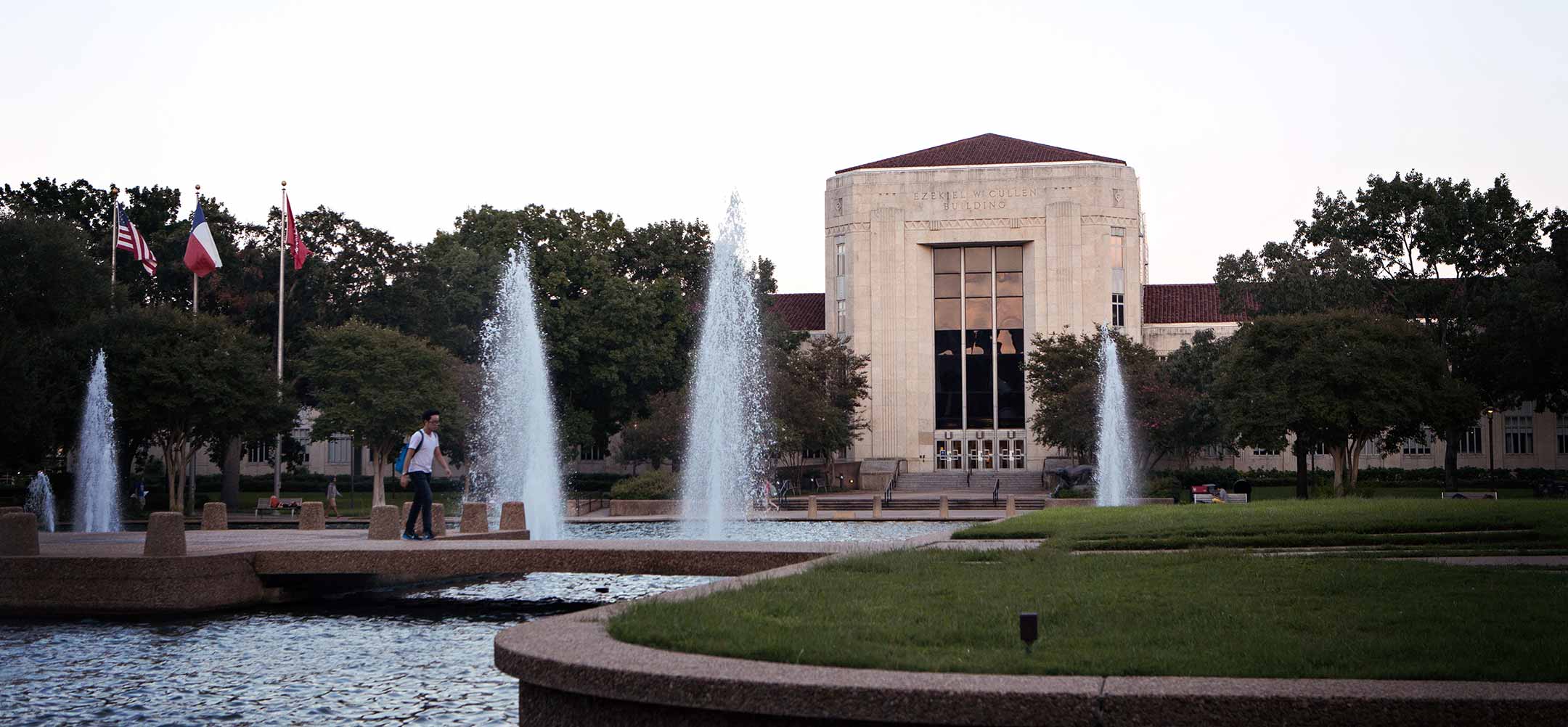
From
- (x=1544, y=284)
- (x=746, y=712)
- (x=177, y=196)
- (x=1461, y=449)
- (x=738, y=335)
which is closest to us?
(x=746, y=712)

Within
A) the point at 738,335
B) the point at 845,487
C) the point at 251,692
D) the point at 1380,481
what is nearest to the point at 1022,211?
the point at 845,487

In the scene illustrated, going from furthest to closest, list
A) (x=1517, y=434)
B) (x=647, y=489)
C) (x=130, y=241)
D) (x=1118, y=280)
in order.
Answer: (x=1517, y=434)
(x=1118, y=280)
(x=130, y=241)
(x=647, y=489)

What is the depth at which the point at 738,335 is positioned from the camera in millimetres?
42062

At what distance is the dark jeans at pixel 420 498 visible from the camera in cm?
2005

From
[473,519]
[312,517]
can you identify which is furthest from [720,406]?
[473,519]

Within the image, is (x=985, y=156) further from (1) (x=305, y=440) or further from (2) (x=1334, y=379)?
(1) (x=305, y=440)

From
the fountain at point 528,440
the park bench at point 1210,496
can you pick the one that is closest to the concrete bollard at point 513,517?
the fountain at point 528,440

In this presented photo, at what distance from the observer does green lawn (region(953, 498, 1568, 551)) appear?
61.0ft

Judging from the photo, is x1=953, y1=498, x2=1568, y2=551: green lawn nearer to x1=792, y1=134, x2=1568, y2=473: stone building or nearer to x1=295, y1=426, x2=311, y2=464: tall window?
x1=792, y1=134, x2=1568, y2=473: stone building

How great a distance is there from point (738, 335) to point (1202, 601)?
31.3 meters

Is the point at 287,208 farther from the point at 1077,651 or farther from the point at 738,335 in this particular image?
the point at 1077,651

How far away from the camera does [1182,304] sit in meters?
82.7

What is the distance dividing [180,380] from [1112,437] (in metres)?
32.1

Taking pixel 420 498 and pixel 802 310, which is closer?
pixel 420 498
